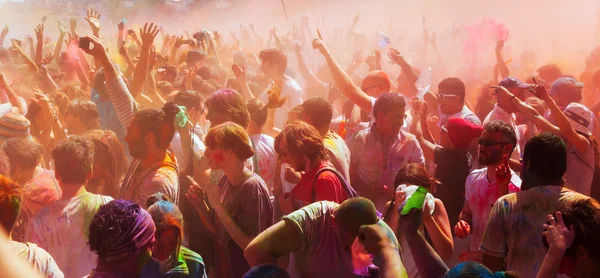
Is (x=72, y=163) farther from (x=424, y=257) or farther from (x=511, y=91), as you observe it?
(x=511, y=91)

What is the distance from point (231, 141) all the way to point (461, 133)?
191 cm

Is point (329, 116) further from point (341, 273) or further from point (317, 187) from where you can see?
point (341, 273)

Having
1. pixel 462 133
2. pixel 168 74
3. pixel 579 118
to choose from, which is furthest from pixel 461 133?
pixel 168 74

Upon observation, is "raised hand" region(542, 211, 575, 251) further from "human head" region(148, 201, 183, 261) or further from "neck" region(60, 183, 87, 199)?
"neck" region(60, 183, 87, 199)

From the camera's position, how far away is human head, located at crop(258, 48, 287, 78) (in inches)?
281

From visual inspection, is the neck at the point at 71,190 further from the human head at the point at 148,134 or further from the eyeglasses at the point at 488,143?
the eyeglasses at the point at 488,143

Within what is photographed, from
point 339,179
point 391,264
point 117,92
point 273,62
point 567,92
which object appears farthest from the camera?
point 273,62

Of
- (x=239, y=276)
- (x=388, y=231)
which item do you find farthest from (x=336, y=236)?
(x=239, y=276)

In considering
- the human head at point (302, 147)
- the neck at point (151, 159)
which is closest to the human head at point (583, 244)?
the human head at point (302, 147)

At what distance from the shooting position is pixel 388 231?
103 inches

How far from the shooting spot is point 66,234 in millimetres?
3209

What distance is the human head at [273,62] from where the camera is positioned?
23.4ft

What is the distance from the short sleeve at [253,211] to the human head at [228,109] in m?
1.00

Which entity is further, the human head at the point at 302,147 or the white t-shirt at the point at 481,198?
the white t-shirt at the point at 481,198
